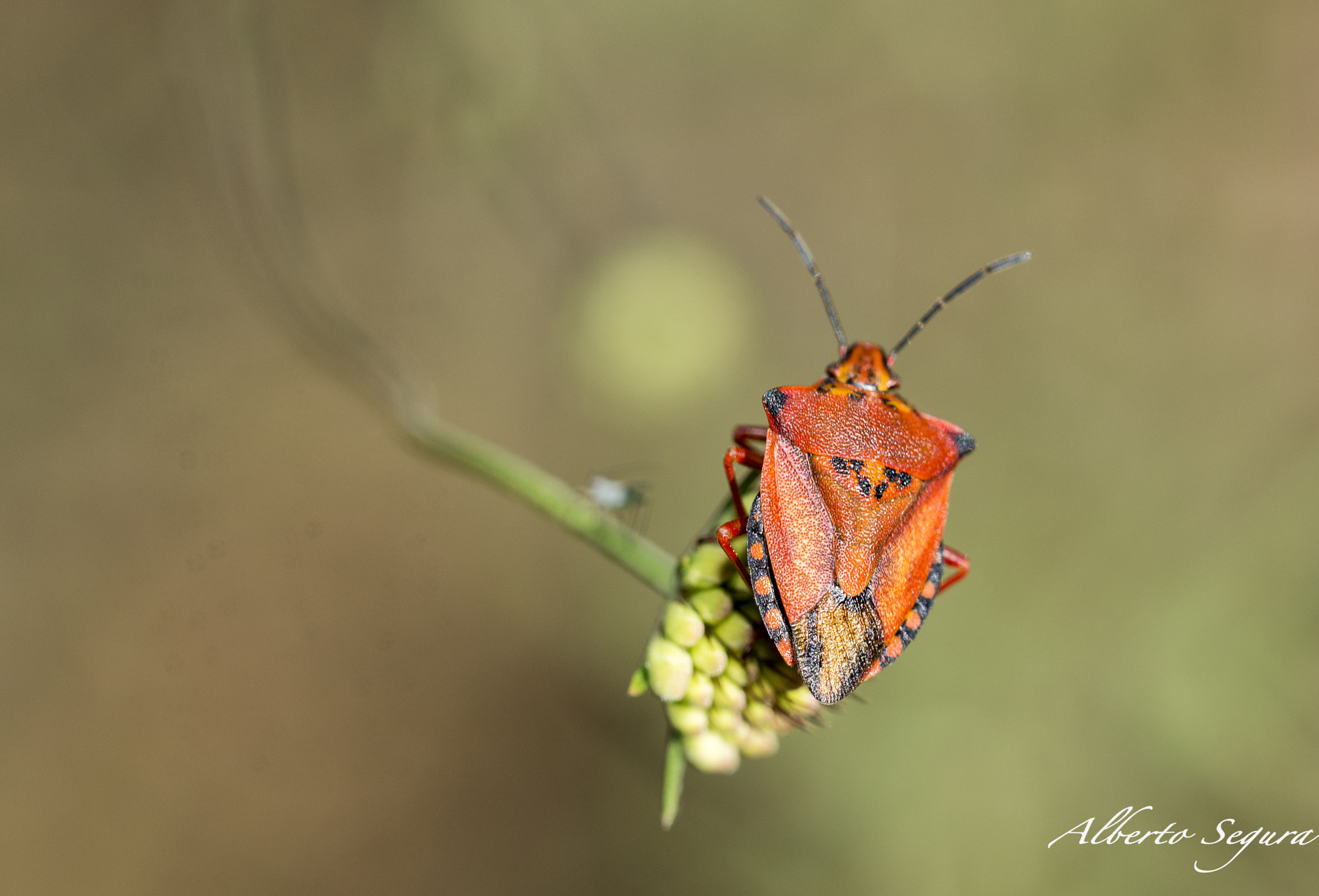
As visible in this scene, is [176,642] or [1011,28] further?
[1011,28]

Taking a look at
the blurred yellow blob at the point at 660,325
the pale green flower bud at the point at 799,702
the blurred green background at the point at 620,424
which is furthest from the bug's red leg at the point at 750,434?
the blurred yellow blob at the point at 660,325

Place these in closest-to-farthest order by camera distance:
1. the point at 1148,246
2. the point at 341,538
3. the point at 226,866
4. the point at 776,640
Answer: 1. the point at 776,640
2. the point at 226,866
3. the point at 341,538
4. the point at 1148,246

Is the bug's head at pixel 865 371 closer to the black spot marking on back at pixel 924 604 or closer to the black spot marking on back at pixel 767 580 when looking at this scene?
the black spot marking on back at pixel 924 604

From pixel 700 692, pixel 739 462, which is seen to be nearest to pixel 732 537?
pixel 739 462

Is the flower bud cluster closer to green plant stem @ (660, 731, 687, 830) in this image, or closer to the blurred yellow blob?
green plant stem @ (660, 731, 687, 830)

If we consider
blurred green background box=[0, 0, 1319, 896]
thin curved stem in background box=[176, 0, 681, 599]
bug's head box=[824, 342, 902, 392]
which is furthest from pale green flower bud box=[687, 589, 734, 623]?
blurred green background box=[0, 0, 1319, 896]

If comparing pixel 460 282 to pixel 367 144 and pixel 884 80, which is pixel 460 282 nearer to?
pixel 367 144

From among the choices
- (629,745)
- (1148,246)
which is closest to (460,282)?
(629,745)
